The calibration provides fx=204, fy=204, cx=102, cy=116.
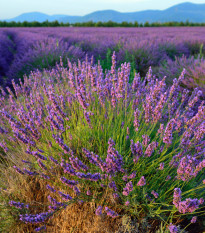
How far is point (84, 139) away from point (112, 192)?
0.54 metres

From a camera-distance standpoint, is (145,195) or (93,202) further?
(93,202)

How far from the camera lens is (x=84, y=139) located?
1854 mm

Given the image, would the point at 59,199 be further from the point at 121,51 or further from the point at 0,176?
the point at 121,51

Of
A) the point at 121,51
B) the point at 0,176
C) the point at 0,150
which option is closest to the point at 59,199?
the point at 0,176

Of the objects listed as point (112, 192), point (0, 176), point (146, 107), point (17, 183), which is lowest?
point (0, 176)

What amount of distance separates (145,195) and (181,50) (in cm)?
703

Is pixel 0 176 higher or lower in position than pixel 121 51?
lower

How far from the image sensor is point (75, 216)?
157 cm

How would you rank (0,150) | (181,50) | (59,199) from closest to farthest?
(59,199) < (0,150) < (181,50)

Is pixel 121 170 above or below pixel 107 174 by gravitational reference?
above

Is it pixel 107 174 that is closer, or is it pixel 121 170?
pixel 121 170

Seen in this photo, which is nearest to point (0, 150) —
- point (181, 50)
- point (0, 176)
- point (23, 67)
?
point (0, 176)

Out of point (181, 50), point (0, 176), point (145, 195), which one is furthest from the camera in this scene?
point (181, 50)

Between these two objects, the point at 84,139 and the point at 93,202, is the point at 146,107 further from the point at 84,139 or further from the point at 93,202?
the point at 93,202
